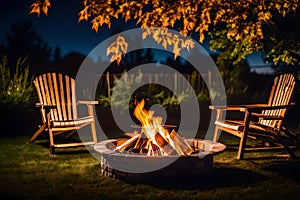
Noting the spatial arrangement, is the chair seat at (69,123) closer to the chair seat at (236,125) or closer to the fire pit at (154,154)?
the fire pit at (154,154)

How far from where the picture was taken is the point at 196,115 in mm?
9008

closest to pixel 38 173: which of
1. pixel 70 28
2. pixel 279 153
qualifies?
pixel 279 153

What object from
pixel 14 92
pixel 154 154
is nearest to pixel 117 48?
pixel 154 154

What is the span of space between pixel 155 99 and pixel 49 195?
5800mm

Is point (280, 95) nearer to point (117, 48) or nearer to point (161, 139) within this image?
point (161, 139)

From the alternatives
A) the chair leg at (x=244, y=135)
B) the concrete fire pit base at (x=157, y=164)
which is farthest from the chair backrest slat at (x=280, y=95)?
the concrete fire pit base at (x=157, y=164)

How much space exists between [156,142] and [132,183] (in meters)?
0.58

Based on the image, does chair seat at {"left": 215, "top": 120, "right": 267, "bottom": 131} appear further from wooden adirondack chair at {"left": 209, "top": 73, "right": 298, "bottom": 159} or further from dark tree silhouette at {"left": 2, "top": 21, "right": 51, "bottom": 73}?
dark tree silhouette at {"left": 2, "top": 21, "right": 51, "bottom": 73}

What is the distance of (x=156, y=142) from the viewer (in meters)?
4.28

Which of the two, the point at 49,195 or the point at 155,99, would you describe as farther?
the point at 155,99

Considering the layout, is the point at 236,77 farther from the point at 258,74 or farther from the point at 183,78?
the point at 258,74

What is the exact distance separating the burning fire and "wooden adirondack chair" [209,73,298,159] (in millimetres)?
1019

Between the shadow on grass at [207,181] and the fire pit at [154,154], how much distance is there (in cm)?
5

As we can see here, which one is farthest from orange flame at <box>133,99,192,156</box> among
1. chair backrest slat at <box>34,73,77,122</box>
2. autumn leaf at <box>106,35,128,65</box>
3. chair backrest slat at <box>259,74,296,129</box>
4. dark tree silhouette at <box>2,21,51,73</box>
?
dark tree silhouette at <box>2,21,51,73</box>
